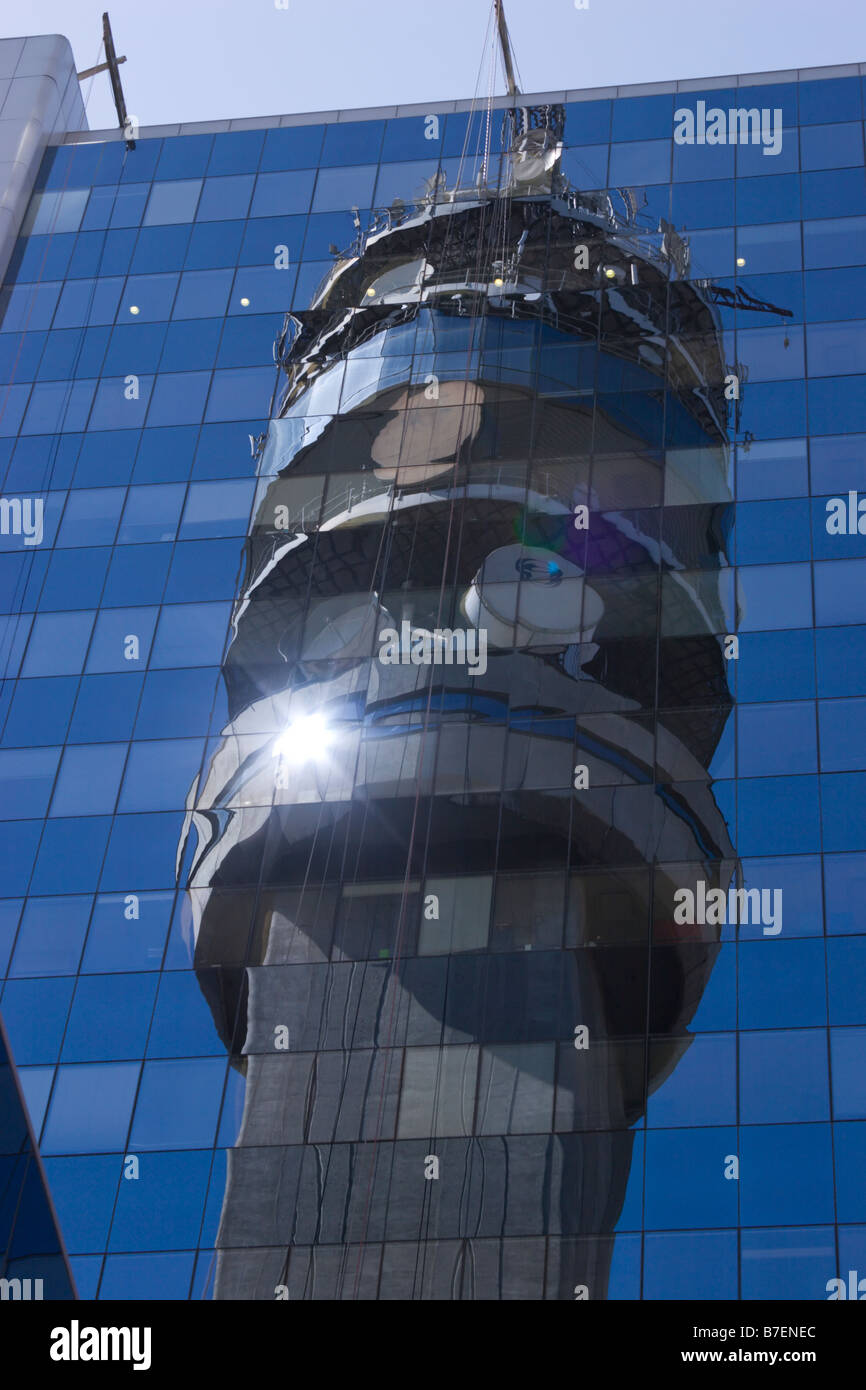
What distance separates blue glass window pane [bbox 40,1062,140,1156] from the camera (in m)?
35.0

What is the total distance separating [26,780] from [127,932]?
4.50 metres

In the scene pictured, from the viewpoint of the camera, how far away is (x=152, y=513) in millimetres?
43719

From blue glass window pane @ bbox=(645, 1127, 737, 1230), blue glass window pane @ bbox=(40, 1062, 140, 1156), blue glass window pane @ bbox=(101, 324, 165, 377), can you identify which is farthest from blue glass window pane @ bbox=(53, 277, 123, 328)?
blue glass window pane @ bbox=(645, 1127, 737, 1230)

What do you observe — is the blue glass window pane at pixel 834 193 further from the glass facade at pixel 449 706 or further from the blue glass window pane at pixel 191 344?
the blue glass window pane at pixel 191 344

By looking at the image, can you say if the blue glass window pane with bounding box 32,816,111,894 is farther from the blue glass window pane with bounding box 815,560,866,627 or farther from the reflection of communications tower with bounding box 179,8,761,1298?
the blue glass window pane with bounding box 815,560,866,627

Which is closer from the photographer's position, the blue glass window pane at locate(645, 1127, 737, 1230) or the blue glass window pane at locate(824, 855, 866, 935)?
the blue glass window pane at locate(645, 1127, 737, 1230)

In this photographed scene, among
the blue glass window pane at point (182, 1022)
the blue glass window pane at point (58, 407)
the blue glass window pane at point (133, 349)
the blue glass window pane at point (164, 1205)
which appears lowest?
the blue glass window pane at point (164, 1205)

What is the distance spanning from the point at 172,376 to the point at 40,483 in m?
4.10

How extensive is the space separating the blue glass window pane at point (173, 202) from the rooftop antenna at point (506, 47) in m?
8.65

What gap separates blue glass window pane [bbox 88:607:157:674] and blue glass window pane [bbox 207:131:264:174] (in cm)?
1455

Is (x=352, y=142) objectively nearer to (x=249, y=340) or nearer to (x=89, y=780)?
(x=249, y=340)

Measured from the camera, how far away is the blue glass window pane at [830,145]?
155ft

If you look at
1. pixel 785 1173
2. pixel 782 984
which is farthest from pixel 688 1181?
pixel 782 984

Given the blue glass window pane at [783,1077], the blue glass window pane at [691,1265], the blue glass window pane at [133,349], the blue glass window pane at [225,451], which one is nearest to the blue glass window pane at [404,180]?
the blue glass window pane at [133,349]
